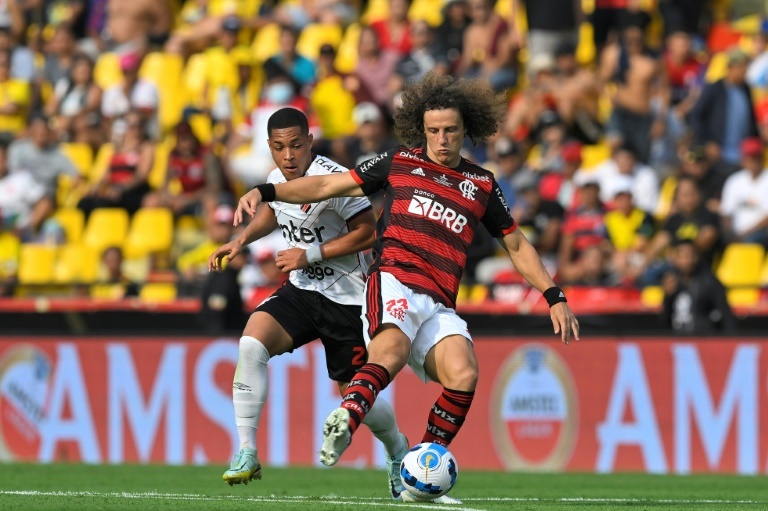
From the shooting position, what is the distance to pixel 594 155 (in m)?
17.8

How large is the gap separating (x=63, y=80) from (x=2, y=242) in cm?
332

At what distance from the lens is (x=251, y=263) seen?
17188 millimetres

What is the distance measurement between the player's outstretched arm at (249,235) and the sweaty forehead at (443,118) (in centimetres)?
132

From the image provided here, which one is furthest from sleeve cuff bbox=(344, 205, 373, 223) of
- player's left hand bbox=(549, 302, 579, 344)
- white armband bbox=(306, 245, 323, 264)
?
player's left hand bbox=(549, 302, 579, 344)

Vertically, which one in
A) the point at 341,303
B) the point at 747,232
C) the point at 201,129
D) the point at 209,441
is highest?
the point at 201,129

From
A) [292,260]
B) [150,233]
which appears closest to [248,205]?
[292,260]

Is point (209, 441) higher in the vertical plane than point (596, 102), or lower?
lower

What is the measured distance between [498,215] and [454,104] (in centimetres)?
71

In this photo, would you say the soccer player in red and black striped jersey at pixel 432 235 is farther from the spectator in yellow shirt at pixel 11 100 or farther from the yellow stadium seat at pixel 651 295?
the spectator in yellow shirt at pixel 11 100

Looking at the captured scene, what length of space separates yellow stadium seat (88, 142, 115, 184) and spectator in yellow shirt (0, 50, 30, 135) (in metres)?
1.31

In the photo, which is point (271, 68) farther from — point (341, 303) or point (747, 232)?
point (341, 303)

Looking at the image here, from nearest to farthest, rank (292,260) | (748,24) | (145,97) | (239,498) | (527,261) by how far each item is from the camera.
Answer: (527,261) < (239,498) < (292,260) < (748,24) < (145,97)

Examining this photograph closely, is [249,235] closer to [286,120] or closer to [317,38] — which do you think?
[286,120]

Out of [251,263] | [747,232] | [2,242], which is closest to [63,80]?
[2,242]
